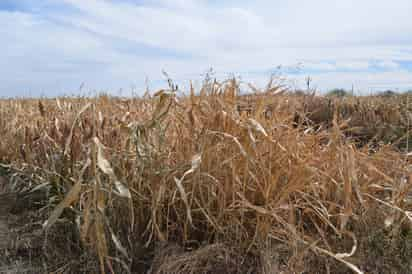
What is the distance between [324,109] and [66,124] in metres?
3.90

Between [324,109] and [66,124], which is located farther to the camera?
[324,109]

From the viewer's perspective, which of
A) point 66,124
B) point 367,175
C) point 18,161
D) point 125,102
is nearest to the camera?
point 367,175

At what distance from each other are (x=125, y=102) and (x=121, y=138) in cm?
75

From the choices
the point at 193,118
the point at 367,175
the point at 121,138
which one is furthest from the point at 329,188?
the point at 121,138

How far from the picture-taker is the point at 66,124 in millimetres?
1825

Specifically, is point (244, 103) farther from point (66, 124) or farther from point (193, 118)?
point (66, 124)

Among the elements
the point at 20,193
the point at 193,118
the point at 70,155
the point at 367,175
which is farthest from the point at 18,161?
the point at 367,175

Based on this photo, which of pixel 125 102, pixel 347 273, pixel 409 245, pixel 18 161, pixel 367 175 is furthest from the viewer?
pixel 125 102

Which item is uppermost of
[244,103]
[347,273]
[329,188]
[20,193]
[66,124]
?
[244,103]

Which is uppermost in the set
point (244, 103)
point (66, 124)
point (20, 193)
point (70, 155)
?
point (244, 103)

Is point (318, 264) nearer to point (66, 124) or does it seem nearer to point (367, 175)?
point (367, 175)

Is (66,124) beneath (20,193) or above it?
above

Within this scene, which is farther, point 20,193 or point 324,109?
point 324,109

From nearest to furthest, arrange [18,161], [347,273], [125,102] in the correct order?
[347,273], [18,161], [125,102]
